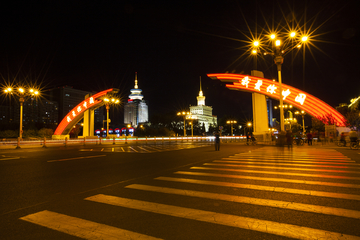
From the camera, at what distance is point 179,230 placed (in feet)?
10.6

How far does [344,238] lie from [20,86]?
94.5 ft

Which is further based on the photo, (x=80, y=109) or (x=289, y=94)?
(x=80, y=109)

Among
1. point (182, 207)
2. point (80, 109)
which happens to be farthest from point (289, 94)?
point (80, 109)

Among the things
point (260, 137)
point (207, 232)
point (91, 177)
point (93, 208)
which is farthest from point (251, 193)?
point (260, 137)

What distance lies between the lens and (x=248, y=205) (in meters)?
4.29

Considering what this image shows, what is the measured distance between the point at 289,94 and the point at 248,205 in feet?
85.1

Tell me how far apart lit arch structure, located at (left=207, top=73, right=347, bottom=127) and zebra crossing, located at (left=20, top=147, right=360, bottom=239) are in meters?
21.6

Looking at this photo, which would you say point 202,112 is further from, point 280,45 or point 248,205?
point 248,205

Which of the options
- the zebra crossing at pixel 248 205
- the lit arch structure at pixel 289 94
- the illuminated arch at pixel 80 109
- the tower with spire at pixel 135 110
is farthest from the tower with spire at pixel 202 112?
the zebra crossing at pixel 248 205

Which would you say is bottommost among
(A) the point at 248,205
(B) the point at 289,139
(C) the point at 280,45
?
(A) the point at 248,205

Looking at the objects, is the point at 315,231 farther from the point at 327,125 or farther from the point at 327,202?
the point at 327,125

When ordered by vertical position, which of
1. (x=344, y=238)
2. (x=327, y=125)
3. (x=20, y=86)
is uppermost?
(x=20, y=86)

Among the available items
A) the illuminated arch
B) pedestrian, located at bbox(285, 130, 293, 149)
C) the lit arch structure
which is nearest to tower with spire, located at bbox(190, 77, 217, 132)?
the illuminated arch

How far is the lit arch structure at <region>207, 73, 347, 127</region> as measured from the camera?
25688mm
